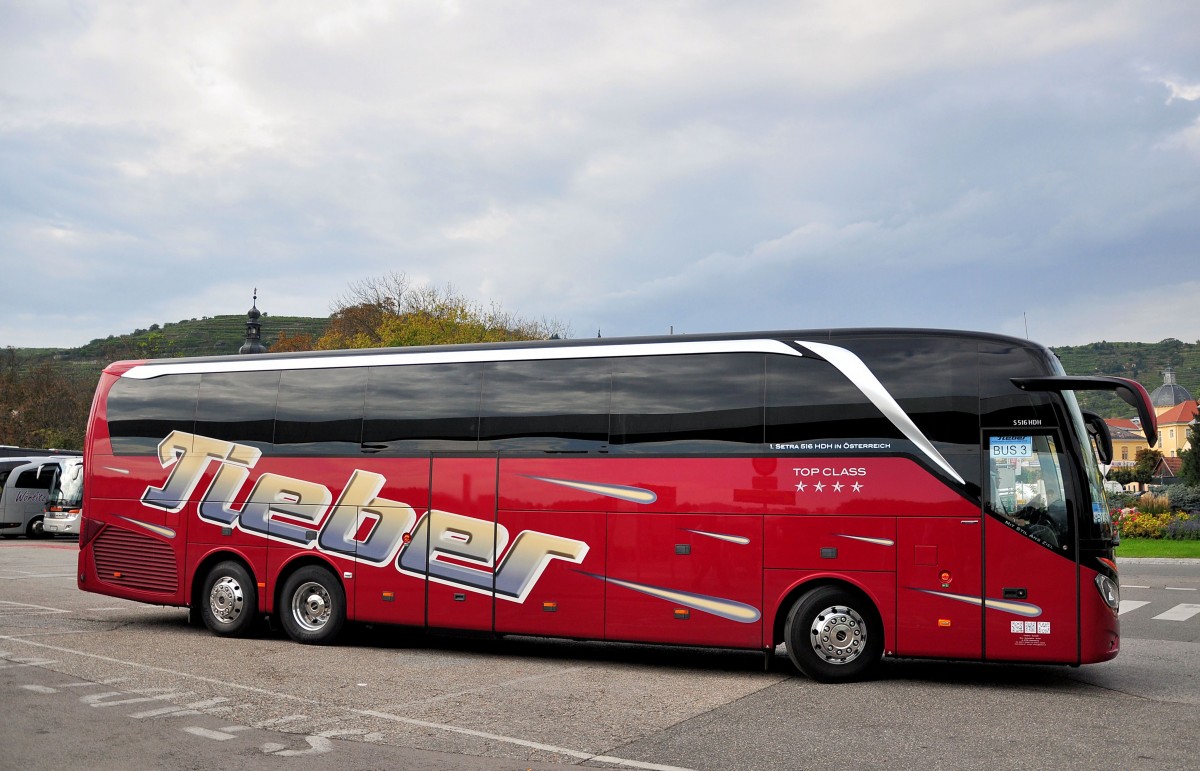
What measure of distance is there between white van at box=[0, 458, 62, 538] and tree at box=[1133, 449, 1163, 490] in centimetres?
8107

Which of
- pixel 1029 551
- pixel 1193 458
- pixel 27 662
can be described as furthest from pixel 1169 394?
pixel 27 662

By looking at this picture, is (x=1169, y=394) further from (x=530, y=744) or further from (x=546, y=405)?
(x=530, y=744)

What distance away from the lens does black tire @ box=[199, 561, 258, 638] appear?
13508 mm

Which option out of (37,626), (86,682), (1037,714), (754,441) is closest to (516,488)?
(754,441)

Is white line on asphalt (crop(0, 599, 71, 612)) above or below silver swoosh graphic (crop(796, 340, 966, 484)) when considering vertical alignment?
below

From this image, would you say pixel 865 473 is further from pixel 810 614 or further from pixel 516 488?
pixel 516 488

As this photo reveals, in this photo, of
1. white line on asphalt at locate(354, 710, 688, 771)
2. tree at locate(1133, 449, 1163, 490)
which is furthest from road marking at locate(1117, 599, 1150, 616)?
tree at locate(1133, 449, 1163, 490)

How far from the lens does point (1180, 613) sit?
16.6 metres

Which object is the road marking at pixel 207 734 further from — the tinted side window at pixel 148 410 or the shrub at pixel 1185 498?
the shrub at pixel 1185 498

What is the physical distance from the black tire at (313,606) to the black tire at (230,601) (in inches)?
19.1

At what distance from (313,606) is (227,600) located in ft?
4.30

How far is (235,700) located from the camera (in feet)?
30.7

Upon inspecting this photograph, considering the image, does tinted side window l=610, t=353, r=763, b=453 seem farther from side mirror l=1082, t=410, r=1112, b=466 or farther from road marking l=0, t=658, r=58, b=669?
road marking l=0, t=658, r=58, b=669

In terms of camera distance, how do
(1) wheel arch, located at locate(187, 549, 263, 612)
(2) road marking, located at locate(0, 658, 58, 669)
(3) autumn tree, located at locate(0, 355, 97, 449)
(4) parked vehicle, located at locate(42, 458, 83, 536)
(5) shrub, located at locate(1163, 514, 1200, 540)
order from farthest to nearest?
(3) autumn tree, located at locate(0, 355, 97, 449)
(4) parked vehicle, located at locate(42, 458, 83, 536)
(5) shrub, located at locate(1163, 514, 1200, 540)
(1) wheel arch, located at locate(187, 549, 263, 612)
(2) road marking, located at locate(0, 658, 58, 669)
